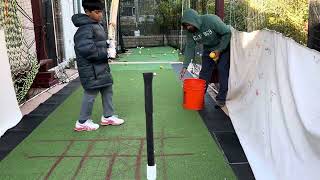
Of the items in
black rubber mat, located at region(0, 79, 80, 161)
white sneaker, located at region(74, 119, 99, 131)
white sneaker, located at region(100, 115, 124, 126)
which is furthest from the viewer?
white sneaker, located at region(100, 115, 124, 126)

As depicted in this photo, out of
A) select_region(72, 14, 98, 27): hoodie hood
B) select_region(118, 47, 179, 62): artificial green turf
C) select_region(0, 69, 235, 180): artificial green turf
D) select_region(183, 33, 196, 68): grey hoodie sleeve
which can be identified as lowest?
select_region(0, 69, 235, 180): artificial green turf

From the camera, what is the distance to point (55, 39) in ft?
26.5

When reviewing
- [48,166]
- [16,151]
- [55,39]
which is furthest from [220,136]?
[55,39]

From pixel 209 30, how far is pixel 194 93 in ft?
2.76

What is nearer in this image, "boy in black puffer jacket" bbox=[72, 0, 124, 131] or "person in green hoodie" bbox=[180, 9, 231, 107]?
"boy in black puffer jacket" bbox=[72, 0, 124, 131]

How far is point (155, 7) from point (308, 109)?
484 inches

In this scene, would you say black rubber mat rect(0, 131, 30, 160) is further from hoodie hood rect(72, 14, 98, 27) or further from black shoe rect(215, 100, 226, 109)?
black shoe rect(215, 100, 226, 109)

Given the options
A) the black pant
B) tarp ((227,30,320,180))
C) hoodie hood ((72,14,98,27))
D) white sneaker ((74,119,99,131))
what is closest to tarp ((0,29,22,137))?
white sneaker ((74,119,99,131))

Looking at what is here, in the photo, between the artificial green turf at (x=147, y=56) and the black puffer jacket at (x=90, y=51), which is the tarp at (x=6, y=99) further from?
the artificial green turf at (x=147, y=56)

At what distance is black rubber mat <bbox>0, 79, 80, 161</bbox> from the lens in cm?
376

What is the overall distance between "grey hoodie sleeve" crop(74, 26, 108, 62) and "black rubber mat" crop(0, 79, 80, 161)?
1.14m

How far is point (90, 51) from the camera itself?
151 inches

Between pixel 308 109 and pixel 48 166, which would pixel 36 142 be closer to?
pixel 48 166

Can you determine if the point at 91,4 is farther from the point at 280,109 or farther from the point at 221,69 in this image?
the point at 280,109
